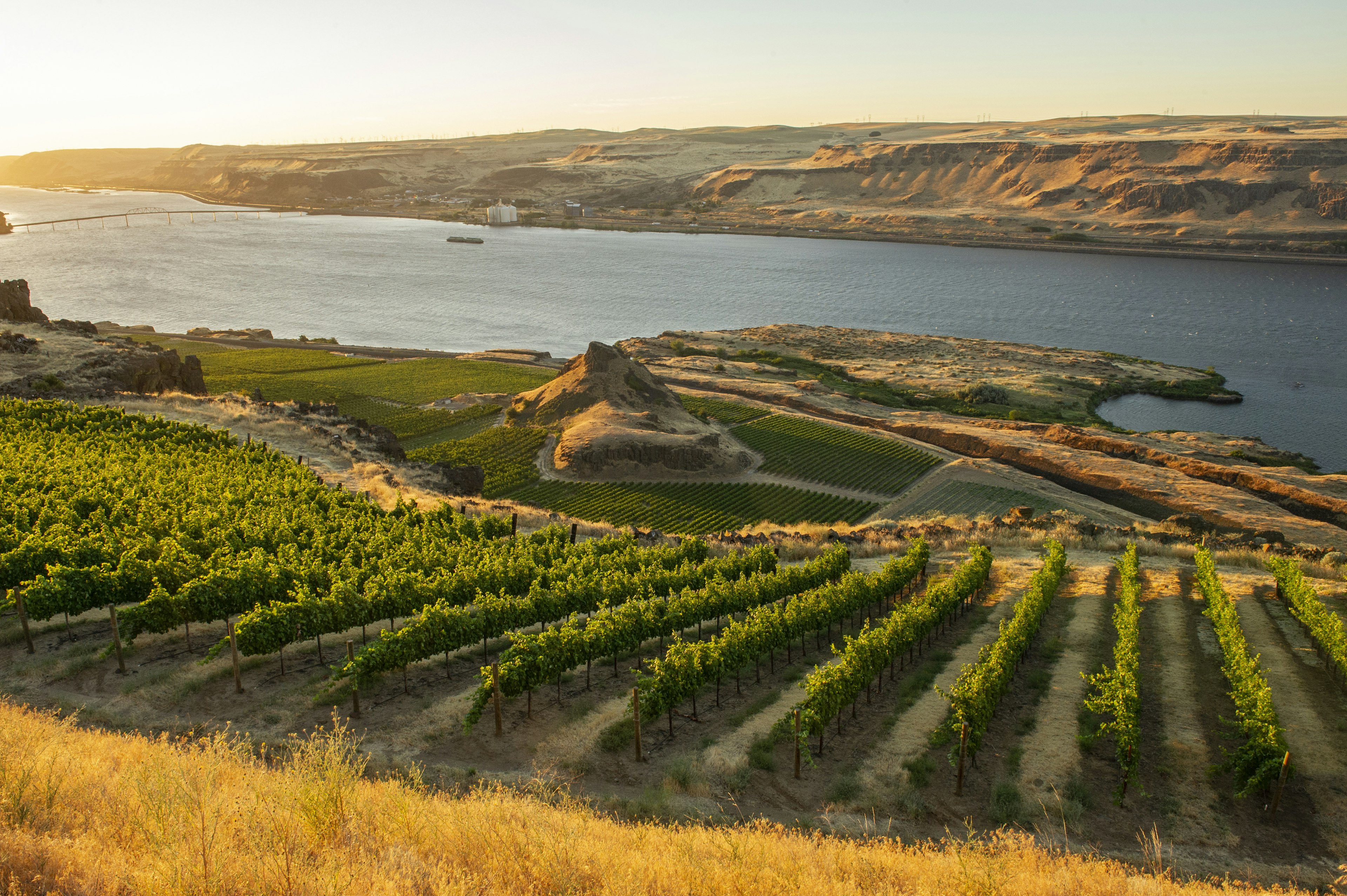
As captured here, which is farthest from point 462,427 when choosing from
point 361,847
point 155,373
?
point 361,847

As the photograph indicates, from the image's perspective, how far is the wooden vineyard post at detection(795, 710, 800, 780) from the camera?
72.1 feet

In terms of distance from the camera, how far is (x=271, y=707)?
23953mm

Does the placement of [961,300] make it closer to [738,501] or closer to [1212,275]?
[1212,275]

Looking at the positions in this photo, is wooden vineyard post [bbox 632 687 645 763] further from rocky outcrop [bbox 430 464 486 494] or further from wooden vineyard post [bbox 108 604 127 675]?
rocky outcrop [bbox 430 464 486 494]

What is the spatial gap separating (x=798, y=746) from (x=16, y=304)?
106 meters

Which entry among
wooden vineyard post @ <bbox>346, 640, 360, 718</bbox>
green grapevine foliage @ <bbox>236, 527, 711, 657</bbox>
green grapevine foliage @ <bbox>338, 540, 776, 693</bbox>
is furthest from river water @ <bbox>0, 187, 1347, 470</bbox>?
wooden vineyard post @ <bbox>346, 640, 360, 718</bbox>

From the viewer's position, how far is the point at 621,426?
75250 millimetres

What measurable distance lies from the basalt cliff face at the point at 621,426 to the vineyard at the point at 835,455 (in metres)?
3.37

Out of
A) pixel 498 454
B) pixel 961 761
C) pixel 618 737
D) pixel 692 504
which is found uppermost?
pixel 961 761

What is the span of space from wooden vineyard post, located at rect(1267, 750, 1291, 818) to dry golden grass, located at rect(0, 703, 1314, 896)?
4.41 meters

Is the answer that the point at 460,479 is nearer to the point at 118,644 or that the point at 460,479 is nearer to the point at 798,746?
the point at 118,644

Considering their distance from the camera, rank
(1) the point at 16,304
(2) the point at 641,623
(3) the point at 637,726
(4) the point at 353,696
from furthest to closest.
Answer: (1) the point at 16,304
(2) the point at 641,623
(4) the point at 353,696
(3) the point at 637,726

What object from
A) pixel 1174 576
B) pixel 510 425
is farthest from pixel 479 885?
pixel 510 425

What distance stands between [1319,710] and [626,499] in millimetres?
46081
